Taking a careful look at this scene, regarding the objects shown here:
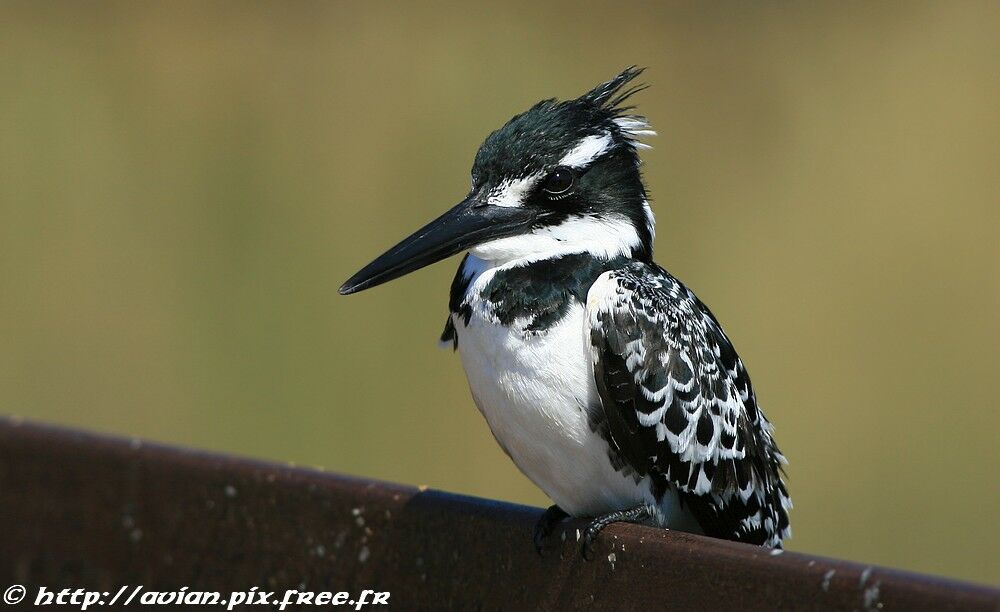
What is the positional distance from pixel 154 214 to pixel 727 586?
4447 mm

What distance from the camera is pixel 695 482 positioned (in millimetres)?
2727

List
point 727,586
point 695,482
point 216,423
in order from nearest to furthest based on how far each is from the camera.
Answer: point 727,586
point 695,482
point 216,423

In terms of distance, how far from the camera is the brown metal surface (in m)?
2.00

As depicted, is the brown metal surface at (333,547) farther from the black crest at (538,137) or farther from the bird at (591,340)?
the black crest at (538,137)

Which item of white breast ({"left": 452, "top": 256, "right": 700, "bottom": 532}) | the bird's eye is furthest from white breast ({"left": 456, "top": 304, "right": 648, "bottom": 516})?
the bird's eye

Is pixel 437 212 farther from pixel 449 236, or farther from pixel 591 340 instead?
pixel 591 340

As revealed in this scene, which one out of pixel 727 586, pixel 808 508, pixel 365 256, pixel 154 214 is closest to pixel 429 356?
pixel 365 256

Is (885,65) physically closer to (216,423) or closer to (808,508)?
(808,508)

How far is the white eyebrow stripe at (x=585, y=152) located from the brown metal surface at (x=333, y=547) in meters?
0.74

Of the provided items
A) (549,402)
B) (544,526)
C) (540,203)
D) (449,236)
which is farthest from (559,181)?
(544,526)

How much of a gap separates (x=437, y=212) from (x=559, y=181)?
298 cm

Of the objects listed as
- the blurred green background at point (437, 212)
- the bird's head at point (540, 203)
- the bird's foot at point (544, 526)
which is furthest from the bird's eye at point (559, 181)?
the blurred green background at point (437, 212)

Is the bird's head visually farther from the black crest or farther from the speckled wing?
the speckled wing

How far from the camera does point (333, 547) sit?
267 cm
